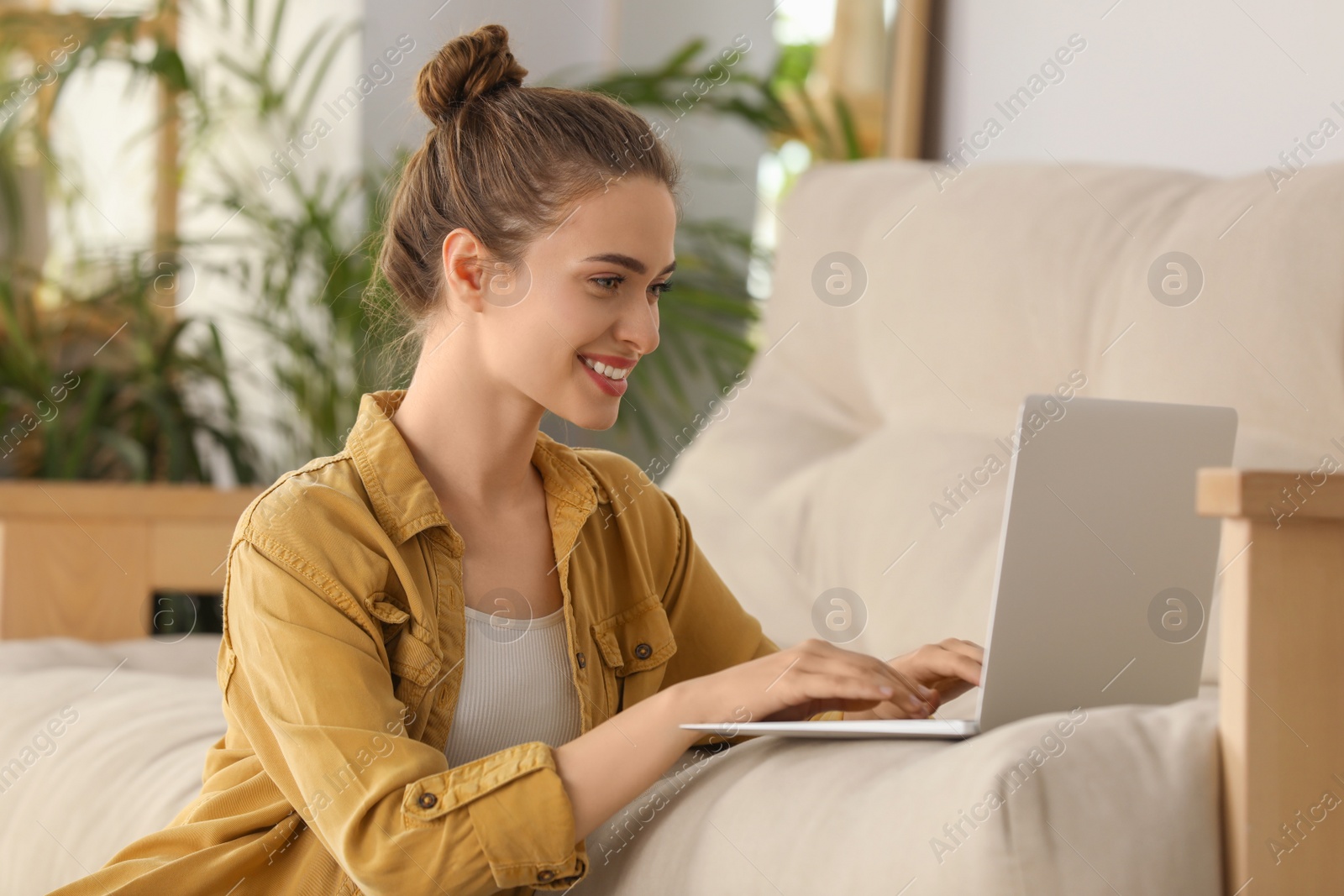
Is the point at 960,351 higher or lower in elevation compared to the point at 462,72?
lower

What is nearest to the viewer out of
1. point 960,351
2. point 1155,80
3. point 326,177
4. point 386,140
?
point 960,351

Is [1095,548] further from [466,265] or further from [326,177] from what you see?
[326,177]

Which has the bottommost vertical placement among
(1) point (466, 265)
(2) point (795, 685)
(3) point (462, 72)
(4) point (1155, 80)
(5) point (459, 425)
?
(2) point (795, 685)

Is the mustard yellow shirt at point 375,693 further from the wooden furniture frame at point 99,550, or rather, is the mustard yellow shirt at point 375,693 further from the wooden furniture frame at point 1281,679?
the wooden furniture frame at point 99,550

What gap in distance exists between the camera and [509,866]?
86 cm

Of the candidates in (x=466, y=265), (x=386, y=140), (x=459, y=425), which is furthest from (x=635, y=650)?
(x=386, y=140)

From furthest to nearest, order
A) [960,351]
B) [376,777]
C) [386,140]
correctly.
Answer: [386,140] < [960,351] < [376,777]

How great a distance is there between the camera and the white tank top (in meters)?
1.00

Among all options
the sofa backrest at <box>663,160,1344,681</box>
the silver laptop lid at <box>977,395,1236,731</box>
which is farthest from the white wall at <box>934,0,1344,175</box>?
the silver laptop lid at <box>977,395,1236,731</box>

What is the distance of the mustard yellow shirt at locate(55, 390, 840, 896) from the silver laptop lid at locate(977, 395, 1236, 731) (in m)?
0.30

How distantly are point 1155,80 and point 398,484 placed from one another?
1187 mm

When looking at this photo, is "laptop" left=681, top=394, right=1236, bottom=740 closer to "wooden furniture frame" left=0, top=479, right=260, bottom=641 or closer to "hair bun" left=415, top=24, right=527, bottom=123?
"hair bun" left=415, top=24, right=527, bottom=123

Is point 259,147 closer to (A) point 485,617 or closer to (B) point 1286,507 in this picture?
(A) point 485,617

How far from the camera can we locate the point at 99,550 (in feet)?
5.74
